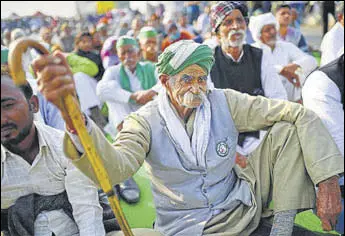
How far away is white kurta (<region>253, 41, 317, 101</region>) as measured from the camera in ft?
16.2

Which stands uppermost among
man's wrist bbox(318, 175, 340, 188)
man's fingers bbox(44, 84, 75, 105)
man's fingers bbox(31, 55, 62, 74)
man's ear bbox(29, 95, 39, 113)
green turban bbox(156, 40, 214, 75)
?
man's fingers bbox(31, 55, 62, 74)

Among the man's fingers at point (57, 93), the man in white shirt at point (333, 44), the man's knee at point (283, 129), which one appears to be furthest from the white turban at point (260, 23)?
the man's fingers at point (57, 93)

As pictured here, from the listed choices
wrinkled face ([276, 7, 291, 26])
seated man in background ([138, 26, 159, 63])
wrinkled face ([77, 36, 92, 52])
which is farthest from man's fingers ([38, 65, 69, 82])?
wrinkled face ([276, 7, 291, 26])

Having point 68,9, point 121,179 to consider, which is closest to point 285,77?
point 121,179

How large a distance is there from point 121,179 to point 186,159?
0.47 m

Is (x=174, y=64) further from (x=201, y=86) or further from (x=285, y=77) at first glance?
(x=285, y=77)

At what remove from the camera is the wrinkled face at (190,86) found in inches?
96.0

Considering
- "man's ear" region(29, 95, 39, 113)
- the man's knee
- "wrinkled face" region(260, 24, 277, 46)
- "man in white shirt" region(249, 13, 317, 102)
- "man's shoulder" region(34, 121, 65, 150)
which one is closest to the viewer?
"man's ear" region(29, 95, 39, 113)

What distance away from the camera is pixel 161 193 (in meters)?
2.54

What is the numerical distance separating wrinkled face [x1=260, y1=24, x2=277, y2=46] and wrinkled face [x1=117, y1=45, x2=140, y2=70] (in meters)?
1.53

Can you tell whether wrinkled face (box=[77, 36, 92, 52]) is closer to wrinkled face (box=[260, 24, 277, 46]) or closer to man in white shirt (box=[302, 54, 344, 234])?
wrinkled face (box=[260, 24, 277, 46])

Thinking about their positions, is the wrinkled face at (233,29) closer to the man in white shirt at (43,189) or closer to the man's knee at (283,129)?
the man's knee at (283,129)

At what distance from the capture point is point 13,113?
179cm

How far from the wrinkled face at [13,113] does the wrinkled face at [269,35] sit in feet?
12.9
